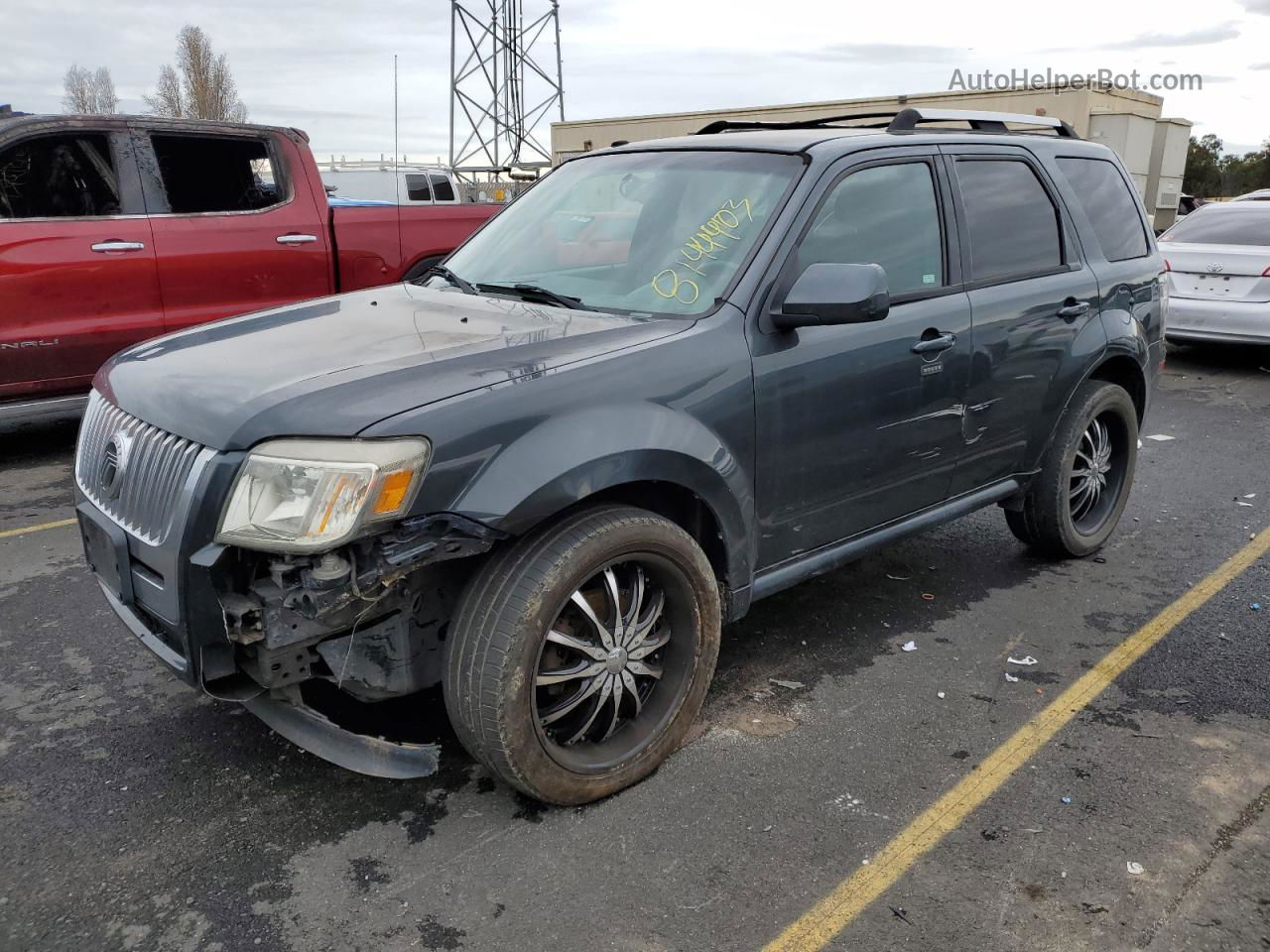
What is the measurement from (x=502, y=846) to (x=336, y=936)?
0.49 metres

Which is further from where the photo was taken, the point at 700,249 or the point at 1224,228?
the point at 1224,228

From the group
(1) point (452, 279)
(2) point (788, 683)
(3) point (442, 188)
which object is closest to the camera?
(2) point (788, 683)

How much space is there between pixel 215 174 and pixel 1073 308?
17.9 feet

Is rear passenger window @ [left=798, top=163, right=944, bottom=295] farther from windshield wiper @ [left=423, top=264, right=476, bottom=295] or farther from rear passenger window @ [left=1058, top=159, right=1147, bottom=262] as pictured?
windshield wiper @ [left=423, top=264, right=476, bottom=295]

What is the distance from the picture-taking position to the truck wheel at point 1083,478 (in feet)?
14.6

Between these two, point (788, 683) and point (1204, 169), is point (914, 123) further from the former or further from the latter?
point (1204, 169)

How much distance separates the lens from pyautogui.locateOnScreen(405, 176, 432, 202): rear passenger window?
18.5 meters

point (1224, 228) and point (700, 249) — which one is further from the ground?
point (700, 249)

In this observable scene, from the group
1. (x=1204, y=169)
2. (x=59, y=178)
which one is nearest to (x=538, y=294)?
(x=59, y=178)

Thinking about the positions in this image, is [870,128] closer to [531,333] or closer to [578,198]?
[578,198]

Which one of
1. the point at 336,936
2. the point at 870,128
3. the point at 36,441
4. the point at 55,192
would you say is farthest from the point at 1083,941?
the point at 36,441

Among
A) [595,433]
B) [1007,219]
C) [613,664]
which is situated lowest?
[613,664]

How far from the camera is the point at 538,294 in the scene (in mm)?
3537

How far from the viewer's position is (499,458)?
2.56 metres
